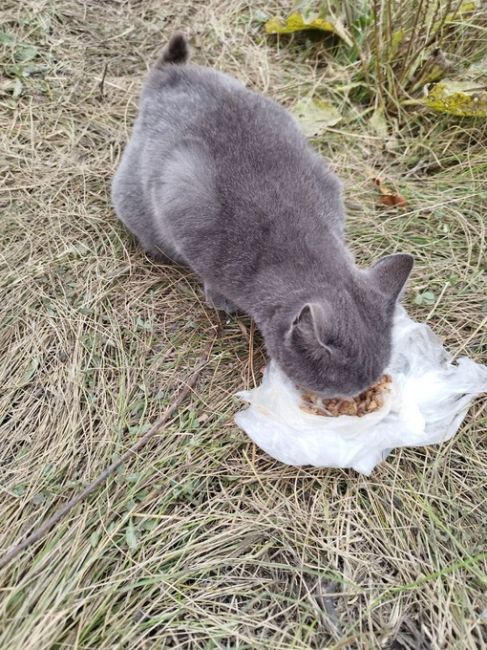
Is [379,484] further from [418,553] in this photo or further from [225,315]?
[225,315]

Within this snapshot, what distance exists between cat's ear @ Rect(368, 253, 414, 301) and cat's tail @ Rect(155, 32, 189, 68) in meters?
1.47

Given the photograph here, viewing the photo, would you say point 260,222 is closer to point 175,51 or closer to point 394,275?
point 394,275

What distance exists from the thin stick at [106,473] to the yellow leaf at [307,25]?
7.11 feet

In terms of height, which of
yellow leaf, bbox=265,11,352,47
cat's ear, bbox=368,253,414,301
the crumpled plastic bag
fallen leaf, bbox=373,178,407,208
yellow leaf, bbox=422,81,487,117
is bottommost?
the crumpled plastic bag

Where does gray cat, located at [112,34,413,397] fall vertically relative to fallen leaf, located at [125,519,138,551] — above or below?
above

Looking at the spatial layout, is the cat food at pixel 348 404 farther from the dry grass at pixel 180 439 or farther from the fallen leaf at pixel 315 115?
the fallen leaf at pixel 315 115

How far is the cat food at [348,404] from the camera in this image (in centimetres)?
197

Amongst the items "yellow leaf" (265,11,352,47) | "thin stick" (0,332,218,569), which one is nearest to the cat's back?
"thin stick" (0,332,218,569)

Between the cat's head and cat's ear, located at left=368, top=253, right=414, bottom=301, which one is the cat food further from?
cat's ear, located at left=368, top=253, right=414, bottom=301

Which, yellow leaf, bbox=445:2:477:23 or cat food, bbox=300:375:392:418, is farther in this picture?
yellow leaf, bbox=445:2:477:23

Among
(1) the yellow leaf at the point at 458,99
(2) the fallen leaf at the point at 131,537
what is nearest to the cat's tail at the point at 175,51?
(1) the yellow leaf at the point at 458,99

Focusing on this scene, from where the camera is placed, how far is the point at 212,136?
2189mm

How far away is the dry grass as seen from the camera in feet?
5.61

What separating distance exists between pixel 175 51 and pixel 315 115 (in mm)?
934
